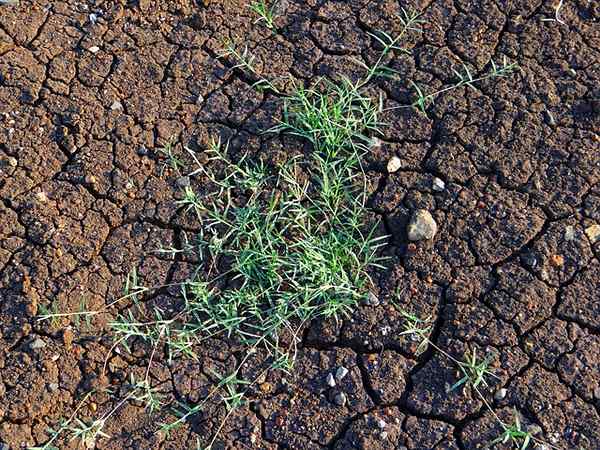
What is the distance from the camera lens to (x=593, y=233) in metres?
3.32

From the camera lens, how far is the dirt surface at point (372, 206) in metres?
3.17

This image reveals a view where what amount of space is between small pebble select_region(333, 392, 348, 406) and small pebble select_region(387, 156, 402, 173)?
100 centimetres

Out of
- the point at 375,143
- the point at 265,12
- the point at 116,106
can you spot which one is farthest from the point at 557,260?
the point at 116,106

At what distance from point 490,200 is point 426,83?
639 mm

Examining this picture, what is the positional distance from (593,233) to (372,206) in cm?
92

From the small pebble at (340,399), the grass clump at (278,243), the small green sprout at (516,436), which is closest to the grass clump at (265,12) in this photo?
the grass clump at (278,243)

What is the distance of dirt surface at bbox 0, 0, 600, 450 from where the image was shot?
125 inches

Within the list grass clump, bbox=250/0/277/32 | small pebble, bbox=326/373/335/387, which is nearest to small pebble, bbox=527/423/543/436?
small pebble, bbox=326/373/335/387

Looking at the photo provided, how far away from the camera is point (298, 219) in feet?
11.2

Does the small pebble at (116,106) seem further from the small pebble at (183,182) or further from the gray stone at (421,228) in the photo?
the gray stone at (421,228)

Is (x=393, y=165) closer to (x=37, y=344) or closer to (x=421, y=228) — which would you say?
(x=421, y=228)

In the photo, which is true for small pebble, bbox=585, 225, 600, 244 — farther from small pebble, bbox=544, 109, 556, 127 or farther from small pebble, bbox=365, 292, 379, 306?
small pebble, bbox=365, 292, 379, 306

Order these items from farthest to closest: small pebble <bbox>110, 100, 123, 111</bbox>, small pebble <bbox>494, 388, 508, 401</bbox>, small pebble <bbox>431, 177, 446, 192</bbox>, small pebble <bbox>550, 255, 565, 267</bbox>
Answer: small pebble <bbox>110, 100, 123, 111</bbox> → small pebble <bbox>431, 177, 446, 192</bbox> → small pebble <bbox>550, 255, 565, 267</bbox> → small pebble <bbox>494, 388, 508, 401</bbox>

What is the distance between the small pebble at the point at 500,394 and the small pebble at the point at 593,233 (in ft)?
2.41
